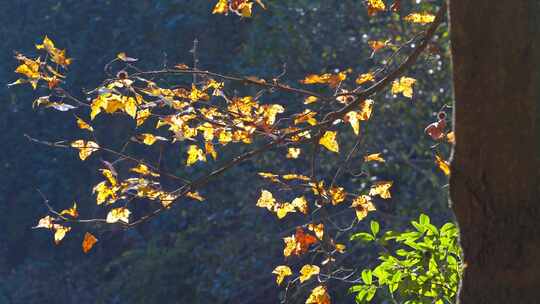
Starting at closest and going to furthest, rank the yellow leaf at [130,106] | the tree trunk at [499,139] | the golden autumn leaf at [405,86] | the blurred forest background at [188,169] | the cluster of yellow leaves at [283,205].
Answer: the tree trunk at [499,139] → the yellow leaf at [130,106] → the cluster of yellow leaves at [283,205] → the golden autumn leaf at [405,86] → the blurred forest background at [188,169]

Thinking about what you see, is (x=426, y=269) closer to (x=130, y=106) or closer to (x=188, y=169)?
(x=130, y=106)

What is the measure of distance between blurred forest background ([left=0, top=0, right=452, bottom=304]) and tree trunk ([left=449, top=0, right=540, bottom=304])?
15.8 feet

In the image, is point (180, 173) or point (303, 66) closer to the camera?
point (303, 66)

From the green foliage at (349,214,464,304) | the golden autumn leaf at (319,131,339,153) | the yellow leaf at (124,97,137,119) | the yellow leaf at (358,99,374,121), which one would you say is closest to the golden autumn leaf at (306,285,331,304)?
the green foliage at (349,214,464,304)

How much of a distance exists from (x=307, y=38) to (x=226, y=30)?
1.43 metres

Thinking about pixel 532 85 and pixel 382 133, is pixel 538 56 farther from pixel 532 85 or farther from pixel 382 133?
pixel 382 133

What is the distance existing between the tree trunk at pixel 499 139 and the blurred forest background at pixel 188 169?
481cm

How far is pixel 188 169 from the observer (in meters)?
9.52

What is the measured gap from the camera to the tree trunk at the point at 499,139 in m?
2.43

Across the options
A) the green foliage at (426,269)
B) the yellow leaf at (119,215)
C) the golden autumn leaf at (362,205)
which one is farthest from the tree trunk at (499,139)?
the yellow leaf at (119,215)

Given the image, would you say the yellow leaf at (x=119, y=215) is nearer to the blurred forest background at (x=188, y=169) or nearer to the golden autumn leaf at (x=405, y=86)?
the golden autumn leaf at (x=405, y=86)

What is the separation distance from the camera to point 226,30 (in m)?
10.1

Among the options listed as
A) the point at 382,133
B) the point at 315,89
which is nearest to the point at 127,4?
the point at 315,89

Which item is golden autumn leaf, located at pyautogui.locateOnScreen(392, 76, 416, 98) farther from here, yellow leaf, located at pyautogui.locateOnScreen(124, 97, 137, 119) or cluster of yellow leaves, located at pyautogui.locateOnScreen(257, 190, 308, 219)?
yellow leaf, located at pyautogui.locateOnScreen(124, 97, 137, 119)
